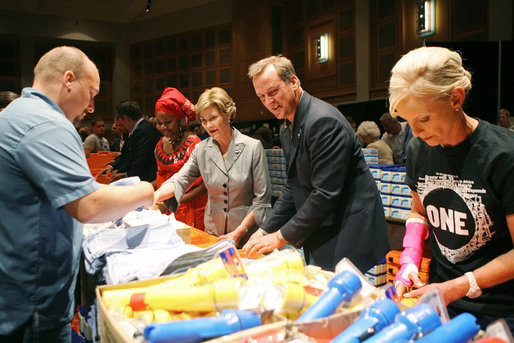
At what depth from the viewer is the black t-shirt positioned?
1.27 m

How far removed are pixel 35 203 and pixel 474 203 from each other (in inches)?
56.5

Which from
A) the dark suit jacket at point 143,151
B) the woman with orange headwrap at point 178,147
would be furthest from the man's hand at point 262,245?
the dark suit jacket at point 143,151

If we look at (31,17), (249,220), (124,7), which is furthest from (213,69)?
(249,220)

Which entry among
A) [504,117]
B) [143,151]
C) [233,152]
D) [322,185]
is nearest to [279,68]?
[322,185]

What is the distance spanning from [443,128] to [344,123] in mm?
618

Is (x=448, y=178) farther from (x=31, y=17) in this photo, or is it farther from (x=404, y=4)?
(x=31, y=17)

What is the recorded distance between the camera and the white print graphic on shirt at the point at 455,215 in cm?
132

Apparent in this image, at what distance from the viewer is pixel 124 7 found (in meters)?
13.2

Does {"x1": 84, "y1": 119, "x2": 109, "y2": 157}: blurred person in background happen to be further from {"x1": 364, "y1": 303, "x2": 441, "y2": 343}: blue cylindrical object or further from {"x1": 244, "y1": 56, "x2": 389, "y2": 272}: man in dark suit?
{"x1": 364, "y1": 303, "x2": 441, "y2": 343}: blue cylindrical object

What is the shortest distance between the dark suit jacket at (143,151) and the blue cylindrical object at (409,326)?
3.65 metres

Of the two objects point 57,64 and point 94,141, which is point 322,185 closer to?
point 57,64

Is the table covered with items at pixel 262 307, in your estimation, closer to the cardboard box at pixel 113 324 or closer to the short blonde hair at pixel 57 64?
the cardboard box at pixel 113 324

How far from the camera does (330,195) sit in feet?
5.92

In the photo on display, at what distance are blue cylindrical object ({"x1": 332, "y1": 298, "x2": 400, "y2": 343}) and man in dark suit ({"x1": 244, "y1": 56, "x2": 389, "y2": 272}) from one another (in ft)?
3.01
